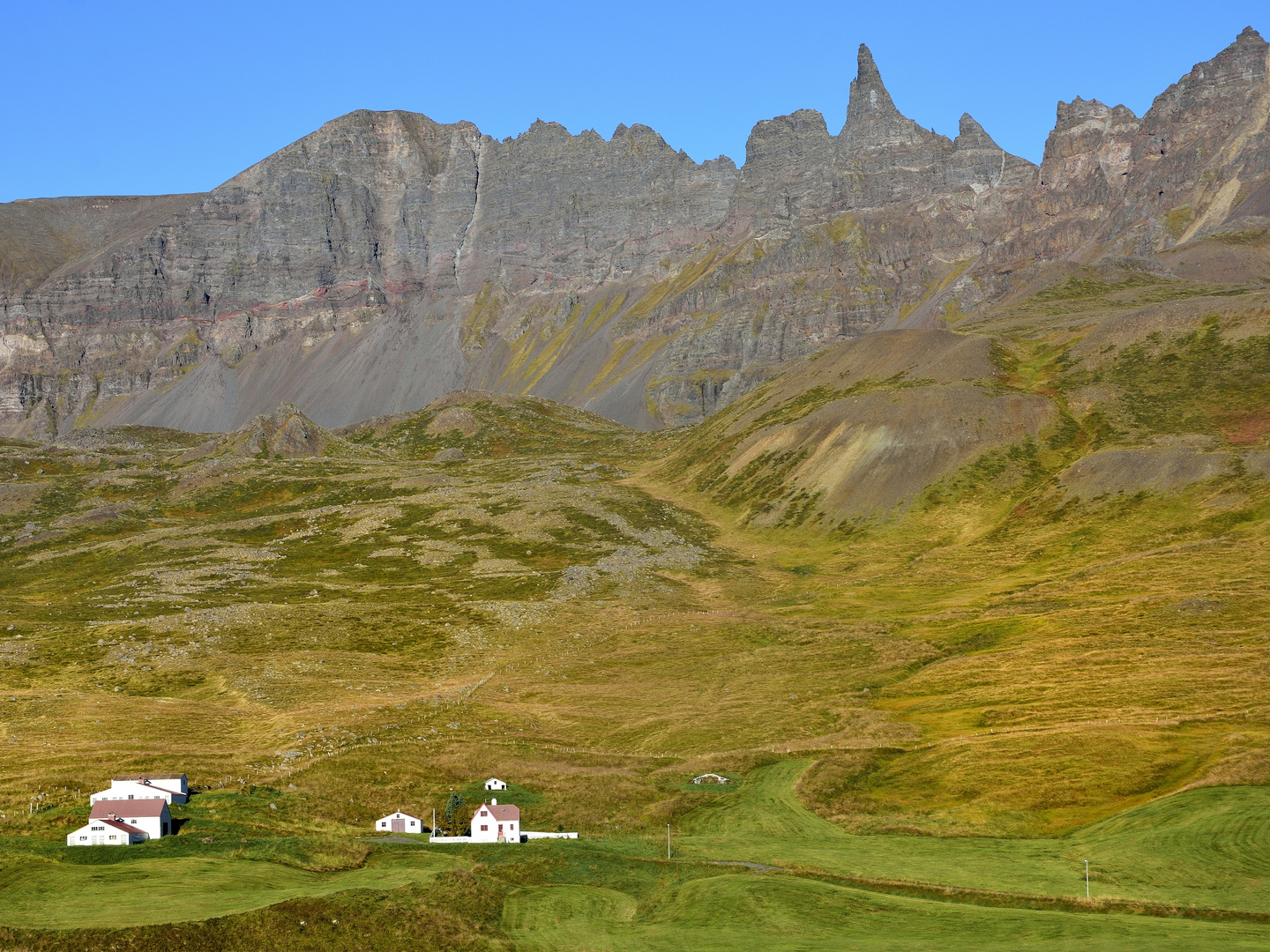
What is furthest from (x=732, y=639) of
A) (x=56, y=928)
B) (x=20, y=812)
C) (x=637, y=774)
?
(x=56, y=928)

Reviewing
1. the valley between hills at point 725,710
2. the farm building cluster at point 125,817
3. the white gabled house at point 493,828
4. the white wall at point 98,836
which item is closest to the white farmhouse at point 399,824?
the valley between hills at point 725,710

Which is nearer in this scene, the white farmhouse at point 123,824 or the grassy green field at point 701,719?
the grassy green field at point 701,719

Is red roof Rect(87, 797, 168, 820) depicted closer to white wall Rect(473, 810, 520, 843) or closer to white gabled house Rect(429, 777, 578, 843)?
white gabled house Rect(429, 777, 578, 843)

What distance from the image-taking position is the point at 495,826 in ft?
222

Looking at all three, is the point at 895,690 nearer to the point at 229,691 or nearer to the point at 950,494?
the point at 229,691

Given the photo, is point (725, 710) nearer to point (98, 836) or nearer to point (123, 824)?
point (123, 824)

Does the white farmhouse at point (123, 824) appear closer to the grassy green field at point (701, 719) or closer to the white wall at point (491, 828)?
the grassy green field at point (701, 719)

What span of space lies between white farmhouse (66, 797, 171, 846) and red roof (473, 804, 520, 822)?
17.3 m

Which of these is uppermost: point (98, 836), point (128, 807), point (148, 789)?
point (148, 789)

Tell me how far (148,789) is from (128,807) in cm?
478

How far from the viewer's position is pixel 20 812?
219 ft

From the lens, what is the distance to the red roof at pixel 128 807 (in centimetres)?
6222

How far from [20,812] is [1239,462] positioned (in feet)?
502

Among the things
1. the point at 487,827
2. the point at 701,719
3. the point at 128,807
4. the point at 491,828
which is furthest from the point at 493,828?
the point at 701,719
